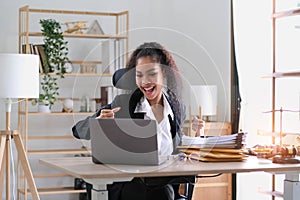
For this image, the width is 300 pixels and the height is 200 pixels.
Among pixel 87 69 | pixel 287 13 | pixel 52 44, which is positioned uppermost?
pixel 287 13

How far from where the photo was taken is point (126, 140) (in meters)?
2.72

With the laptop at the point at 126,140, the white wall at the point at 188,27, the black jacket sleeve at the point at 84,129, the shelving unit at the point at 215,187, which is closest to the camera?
the laptop at the point at 126,140

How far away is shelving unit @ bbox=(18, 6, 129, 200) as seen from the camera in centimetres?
519

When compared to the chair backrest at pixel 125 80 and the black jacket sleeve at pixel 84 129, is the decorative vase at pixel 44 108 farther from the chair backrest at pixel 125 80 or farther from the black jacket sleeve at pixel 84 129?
the chair backrest at pixel 125 80

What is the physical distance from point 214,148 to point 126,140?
511 mm

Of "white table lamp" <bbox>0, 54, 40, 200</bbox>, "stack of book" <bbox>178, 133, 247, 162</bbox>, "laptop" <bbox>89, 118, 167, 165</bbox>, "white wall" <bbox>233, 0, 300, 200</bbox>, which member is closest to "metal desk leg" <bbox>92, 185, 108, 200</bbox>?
"laptop" <bbox>89, 118, 167, 165</bbox>

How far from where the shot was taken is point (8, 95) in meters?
3.98

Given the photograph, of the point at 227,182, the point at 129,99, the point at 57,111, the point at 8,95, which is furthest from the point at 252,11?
→ the point at 129,99

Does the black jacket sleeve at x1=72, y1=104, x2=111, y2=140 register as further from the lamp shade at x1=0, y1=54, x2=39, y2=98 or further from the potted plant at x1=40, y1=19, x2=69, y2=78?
the potted plant at x1=40, y1=19, x2=69, y2=78

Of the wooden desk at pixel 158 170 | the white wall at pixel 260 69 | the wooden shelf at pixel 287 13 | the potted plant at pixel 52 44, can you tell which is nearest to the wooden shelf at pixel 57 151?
the potted plant at pixel 52 44

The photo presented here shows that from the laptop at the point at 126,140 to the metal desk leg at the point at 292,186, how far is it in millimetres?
701

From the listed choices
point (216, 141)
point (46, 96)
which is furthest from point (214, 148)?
point (46, 96)

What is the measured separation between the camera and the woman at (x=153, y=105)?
2.82m

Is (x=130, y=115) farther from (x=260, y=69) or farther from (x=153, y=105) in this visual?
(x=260, y=69)
